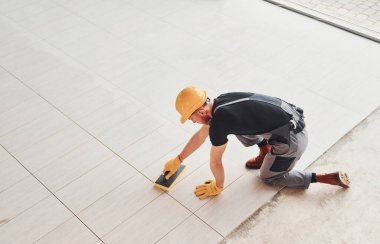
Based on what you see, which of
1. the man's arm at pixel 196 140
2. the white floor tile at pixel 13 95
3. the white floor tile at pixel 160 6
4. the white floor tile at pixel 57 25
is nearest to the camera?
the man's arm at pixel 196 140

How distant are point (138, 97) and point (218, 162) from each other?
142 cm

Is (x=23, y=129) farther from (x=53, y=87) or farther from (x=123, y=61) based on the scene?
(x=123, y=61)

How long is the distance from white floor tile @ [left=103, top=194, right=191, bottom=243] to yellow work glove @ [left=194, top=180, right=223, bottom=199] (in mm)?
151

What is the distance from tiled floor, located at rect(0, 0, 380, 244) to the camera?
9.14ft

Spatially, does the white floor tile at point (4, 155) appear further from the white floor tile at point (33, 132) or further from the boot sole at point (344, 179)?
the boot sole at point (344, 179)

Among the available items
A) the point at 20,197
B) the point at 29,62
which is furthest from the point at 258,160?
the point at 29,62

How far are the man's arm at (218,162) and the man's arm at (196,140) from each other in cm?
22

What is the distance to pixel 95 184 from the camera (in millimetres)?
2996

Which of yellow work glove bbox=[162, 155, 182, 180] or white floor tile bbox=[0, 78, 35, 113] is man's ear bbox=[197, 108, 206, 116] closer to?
yellow work glove bbox=[162, 155, 182, 180]

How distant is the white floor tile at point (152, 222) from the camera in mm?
2637

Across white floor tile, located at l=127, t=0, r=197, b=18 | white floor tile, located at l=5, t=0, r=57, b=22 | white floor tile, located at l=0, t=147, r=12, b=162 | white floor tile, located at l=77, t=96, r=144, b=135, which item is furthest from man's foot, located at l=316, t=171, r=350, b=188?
white floor tile, located at l=5, t=0, r=57, b=22

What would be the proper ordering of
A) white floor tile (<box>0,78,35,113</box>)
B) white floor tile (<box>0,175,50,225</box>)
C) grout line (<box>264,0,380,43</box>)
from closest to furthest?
white floor tile (<box>0,175,50,225</box>)
white floor tile (<box>0,78,35,113</box>)
grout line (<box>264,0,380,43</box>)

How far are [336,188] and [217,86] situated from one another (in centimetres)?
146

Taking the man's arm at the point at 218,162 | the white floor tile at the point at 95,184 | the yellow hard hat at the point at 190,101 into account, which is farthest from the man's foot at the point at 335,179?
the white floor tile at the point at 95,184
